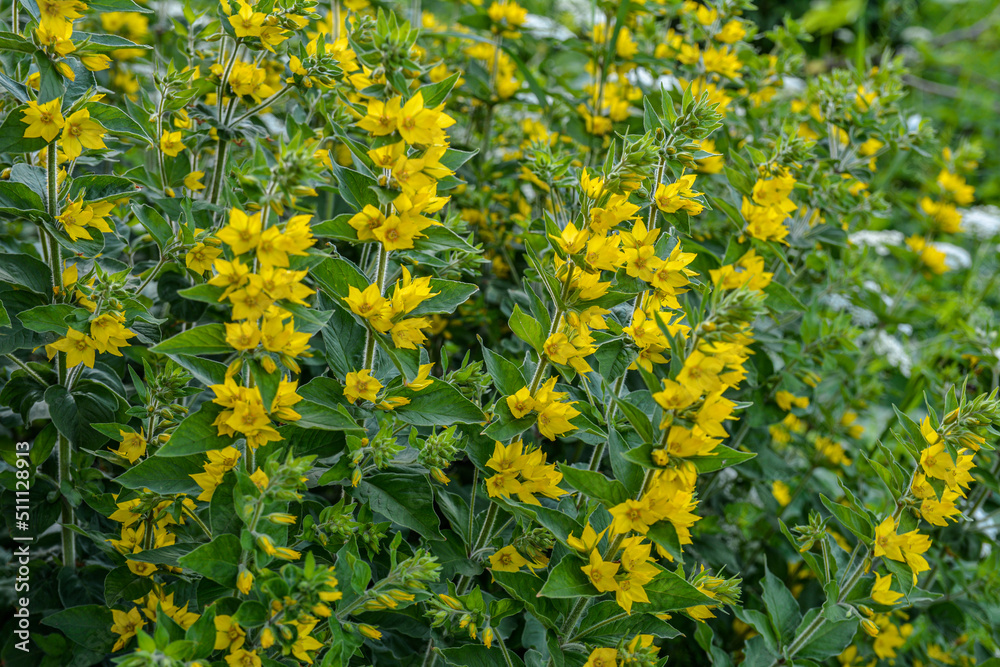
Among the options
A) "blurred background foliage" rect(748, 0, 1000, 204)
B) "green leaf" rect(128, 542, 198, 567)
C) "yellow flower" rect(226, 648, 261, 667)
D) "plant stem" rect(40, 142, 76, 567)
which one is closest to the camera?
"yellow flower" rect(226, 648, 261, 667)

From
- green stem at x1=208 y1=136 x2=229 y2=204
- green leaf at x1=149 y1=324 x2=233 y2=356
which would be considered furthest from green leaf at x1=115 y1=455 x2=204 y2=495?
green stem at x1=208 y1=136 x2=229 y2=204

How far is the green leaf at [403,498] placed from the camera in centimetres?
A: 150

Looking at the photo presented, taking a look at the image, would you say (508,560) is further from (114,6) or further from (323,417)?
(114,6)

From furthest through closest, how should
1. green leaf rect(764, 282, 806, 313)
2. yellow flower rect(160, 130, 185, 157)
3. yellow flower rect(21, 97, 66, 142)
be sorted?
green leaf rect(764, 282, 806, 313) → yellow flower rect(160, 130, 185, 157) → yellow flower rect(21, 97, 66, 142)

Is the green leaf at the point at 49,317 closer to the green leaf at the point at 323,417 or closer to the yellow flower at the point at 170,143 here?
the yellow flower at the point at 170,143

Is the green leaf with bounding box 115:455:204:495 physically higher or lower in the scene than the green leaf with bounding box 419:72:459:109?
lower

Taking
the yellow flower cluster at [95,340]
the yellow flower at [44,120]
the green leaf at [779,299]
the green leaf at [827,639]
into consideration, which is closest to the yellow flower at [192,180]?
the yellow flower at [44,120]

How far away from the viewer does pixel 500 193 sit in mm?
2939

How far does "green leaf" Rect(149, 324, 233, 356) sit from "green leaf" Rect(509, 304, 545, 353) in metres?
0.55

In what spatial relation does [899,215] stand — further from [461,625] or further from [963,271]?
[461,625]

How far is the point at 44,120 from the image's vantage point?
154 cm

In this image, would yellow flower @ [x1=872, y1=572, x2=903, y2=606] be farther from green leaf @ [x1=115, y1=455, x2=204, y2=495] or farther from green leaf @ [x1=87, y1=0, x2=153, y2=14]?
green leaf @ [x1=87, y1=0, x2=153, y2=14]

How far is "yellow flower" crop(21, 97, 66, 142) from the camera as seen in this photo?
4.99 ft

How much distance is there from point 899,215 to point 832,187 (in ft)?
13.0
